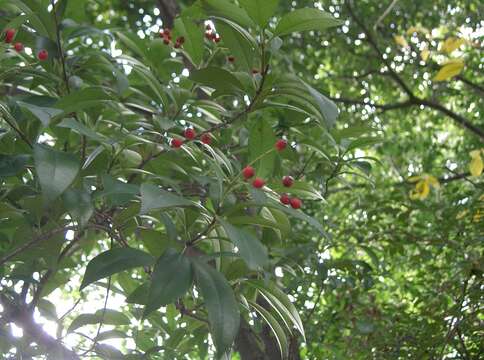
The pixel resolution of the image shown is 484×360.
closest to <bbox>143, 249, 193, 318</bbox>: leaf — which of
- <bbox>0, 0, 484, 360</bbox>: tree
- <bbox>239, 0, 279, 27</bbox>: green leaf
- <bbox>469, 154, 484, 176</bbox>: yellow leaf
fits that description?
<bbox>0, 0, 484, 360</bbox>: tree

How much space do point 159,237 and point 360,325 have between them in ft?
3.61

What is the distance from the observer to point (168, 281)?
112 centimetres

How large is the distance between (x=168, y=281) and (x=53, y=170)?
26 centimetres

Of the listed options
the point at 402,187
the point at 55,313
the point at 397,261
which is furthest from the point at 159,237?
the point at 397,261

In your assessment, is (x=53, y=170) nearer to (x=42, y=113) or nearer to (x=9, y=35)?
(x=42, y=113)

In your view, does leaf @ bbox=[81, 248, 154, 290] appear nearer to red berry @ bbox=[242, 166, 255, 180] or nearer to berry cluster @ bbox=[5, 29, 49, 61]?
red berry @ bbox=[242, 166, 255, 180]

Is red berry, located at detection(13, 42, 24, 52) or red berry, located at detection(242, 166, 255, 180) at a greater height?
red berry, located at detection(13, 42, 24, 52)

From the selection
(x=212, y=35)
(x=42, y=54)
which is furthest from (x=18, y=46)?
(x=212, y=35)

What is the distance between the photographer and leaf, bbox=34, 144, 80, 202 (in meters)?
1.07

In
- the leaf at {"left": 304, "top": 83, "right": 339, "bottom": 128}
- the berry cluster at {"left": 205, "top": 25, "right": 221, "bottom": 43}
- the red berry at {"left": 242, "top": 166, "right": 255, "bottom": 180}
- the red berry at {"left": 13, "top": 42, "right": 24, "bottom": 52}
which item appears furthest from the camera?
the berry cluster at {"left": 205, "top": 25, "right": 221, "bottom": 43}

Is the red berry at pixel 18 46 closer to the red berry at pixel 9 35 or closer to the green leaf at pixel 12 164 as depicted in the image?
the red berry at pixel 9 35

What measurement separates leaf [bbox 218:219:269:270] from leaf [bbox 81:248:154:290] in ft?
0.68

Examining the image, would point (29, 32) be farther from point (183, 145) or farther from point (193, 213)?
point (193, 213)

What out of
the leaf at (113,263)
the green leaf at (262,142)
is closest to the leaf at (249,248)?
the leaf at (113,263)
